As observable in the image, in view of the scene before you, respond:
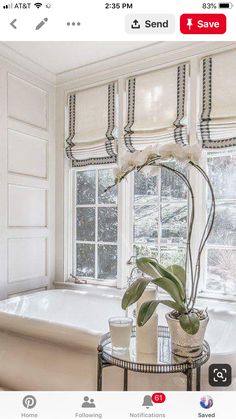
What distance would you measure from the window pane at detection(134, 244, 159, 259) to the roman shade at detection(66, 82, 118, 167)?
0.58 metres

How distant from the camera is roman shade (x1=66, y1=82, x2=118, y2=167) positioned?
203cm

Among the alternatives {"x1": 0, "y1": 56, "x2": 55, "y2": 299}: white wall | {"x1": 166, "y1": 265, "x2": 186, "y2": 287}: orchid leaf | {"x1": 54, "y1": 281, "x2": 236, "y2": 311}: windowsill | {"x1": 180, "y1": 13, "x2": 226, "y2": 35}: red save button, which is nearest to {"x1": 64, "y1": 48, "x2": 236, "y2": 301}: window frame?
{"x1": 54, "y1": 281, "x2": 236, "y2": 311}: windowsill

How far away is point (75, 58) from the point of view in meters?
1.95

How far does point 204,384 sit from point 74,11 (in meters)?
0.99

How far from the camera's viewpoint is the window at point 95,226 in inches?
81.7

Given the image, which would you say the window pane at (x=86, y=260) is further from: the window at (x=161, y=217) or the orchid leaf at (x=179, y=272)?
the orchid leaf at (x=179, y=272)

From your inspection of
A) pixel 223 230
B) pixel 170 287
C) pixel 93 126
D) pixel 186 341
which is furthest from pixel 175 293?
pixel 93 126

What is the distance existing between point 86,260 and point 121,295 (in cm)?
40

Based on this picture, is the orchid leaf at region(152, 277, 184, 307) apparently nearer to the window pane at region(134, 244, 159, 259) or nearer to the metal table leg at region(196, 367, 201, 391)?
the metal table leg at region(196, 367, 201, 391)

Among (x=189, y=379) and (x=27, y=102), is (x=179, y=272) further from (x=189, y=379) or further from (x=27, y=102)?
(x=27, y=102)

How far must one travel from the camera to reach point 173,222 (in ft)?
6.07

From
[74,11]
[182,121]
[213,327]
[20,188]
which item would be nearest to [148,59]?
[182,121]
